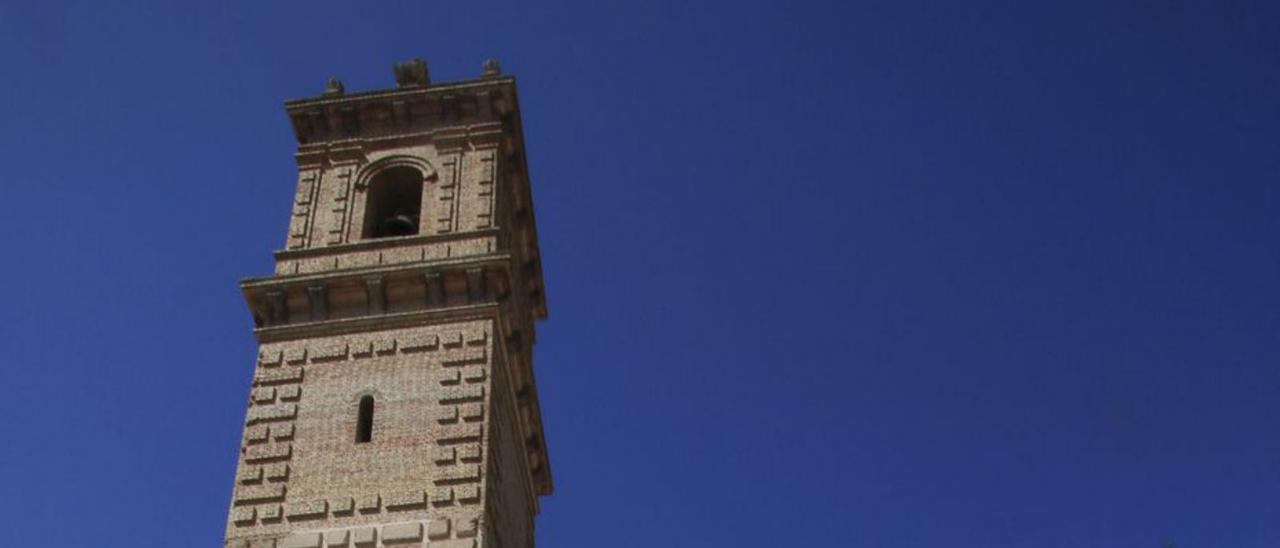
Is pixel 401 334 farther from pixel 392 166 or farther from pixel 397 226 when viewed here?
pixel 392 166

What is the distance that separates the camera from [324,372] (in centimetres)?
2922

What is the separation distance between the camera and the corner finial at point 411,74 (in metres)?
36.6

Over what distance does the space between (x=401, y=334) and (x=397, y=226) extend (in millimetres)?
4679

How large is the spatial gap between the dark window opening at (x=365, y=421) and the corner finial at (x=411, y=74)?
33.7 ft

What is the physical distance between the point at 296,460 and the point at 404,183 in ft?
29.3

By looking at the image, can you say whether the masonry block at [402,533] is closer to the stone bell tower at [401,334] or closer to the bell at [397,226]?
the stone bell tower at [401,334]

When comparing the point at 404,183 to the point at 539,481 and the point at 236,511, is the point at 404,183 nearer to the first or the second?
the point at 539,481

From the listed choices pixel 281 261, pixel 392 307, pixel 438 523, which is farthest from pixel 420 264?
pixel 438 523

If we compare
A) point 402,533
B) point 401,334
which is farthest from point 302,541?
point 401,334

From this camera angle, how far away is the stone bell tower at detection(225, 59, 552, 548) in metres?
26.9

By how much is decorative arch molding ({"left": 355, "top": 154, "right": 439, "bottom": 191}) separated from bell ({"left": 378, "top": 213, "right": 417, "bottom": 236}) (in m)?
0.87

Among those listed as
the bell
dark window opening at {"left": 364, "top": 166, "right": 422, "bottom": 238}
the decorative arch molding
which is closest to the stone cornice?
dark window opening at {"left": 364, "top": 166, "right": 422, "bottom": 238}

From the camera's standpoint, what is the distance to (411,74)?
120 ft

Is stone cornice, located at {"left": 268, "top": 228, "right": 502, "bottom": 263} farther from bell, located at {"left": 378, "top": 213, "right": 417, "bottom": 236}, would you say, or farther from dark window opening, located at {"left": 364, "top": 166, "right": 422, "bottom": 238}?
bell, located at {"left": 378, "top": 213, "right": 417, "bottom": 236}
